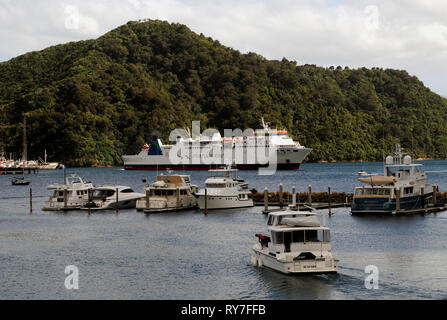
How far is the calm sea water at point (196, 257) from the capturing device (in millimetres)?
28859

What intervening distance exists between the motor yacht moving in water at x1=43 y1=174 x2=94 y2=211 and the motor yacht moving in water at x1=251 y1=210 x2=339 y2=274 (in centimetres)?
3758

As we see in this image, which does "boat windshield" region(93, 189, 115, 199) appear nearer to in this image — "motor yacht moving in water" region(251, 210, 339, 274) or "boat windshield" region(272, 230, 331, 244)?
"motor yacht moving in water" region(251, 210, 339, 274)

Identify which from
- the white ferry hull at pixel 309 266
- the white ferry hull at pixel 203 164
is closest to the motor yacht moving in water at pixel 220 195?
the white ferry hull at pixel 309 266

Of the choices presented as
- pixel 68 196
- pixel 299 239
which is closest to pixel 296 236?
pixel 299 239

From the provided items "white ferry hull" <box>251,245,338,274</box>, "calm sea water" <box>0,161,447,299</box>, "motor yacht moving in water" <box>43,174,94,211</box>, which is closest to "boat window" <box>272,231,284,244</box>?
"white ferry hull" <box>251,245,338,274</box>

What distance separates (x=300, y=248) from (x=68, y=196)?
39.7 m

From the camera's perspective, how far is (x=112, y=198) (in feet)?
213

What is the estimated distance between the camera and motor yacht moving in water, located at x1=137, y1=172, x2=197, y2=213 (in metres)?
60.9

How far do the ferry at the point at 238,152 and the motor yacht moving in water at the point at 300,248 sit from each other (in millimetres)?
115809

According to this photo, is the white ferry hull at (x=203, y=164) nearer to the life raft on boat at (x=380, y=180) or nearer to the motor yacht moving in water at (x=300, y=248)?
the life raft on boat at (x=380, y=180)

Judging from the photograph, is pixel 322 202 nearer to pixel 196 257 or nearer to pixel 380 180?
pixel 380 180
